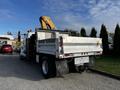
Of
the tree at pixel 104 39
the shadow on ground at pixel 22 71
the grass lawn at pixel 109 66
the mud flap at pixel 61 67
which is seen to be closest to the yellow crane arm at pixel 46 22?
the shadow on ground at pixel 22 71

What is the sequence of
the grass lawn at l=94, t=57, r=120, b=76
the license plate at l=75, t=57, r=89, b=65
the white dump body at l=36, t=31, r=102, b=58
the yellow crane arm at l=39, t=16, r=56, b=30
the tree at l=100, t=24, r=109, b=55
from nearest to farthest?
1. the white dump body at l=36, t=31, r=102, b=58
2. the license plate at l=75, t=57, r=89, b=65
3. the grass lawn at l=94, t=57, r=120, b=76
4. the yellow crane arm at l=39, t=16, r=56, b=30
5. the tree at l=100, t=24, r=109, b=55

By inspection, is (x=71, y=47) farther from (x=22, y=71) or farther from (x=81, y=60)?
(x=22, y=71)

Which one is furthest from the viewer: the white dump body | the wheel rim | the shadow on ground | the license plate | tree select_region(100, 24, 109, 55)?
tree select_region(100, 24, 109, 55)

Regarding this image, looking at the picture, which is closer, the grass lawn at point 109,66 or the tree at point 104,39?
the grass lawn at point 109,66

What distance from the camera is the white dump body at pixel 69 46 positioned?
21.6 ft

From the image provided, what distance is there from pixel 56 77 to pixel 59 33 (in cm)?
394

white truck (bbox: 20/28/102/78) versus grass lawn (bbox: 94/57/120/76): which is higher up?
white truck (bbox: 20/28/102/78)

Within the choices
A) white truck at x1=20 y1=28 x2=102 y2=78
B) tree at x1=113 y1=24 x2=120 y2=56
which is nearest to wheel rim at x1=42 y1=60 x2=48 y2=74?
white truck at x1=20 y1=28 x2=102 y2=78

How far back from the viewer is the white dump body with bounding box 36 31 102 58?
21.6ft

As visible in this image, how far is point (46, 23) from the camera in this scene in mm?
14086

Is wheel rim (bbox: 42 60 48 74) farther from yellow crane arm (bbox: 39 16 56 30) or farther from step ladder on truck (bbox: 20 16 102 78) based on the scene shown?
yellow crane arm (bbox: 39 16 56 30)

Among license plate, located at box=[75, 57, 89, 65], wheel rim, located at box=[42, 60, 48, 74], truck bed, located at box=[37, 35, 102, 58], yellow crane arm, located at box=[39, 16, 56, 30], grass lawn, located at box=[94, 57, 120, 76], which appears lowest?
grass lawn, located at box=[94, 57, 120, 76]

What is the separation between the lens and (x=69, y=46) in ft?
22.5

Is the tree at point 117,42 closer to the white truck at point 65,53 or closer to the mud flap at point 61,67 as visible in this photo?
the white truck at point 65,53
